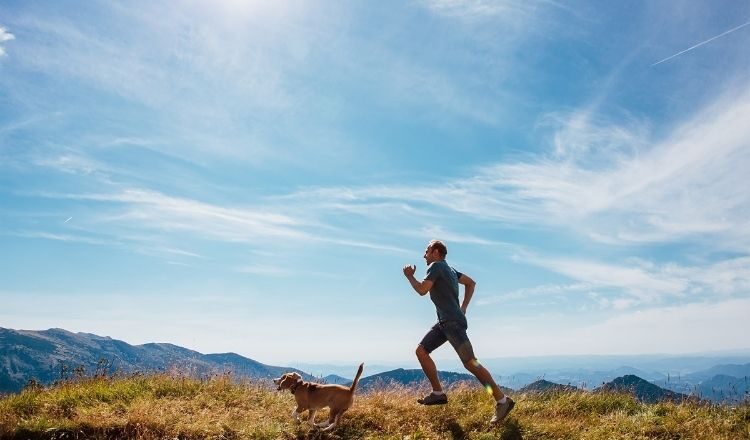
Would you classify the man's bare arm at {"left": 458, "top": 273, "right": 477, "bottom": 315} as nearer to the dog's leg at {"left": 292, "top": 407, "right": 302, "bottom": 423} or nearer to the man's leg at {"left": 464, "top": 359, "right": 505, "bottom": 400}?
the man's leg at {"left": 464, "top": 359, "right": 505, "bottom": 400}

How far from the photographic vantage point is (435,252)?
31.4 feet

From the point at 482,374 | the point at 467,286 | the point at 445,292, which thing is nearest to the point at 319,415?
the point at 482,374

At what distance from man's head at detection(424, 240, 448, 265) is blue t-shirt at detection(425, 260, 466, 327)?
0.23 metres

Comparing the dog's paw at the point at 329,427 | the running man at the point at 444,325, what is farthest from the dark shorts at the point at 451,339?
the dog's paw at the point at 329,427

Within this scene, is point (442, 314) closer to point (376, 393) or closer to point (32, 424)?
point (376, 393)

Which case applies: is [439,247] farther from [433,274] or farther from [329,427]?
[329,427]

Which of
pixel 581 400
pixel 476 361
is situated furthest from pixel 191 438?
pixel 581 400

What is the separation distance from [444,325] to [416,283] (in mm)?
1036

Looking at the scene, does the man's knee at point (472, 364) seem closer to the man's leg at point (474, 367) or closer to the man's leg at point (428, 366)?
the man's leg at point (474, 367)

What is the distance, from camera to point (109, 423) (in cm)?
846

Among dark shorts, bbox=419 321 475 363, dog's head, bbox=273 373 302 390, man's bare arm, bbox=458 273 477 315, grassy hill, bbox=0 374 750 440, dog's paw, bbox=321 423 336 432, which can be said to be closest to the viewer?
grassy hill, bbox=0 374 750 440

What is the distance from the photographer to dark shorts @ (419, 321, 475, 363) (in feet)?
29.6

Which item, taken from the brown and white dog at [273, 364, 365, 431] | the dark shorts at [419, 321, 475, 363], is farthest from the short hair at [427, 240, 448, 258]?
the brown and white dog at [273, 364, 365, 431]

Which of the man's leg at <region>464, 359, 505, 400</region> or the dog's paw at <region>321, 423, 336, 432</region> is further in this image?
the man's leg at <region>464, 359, 505, 400</region>
